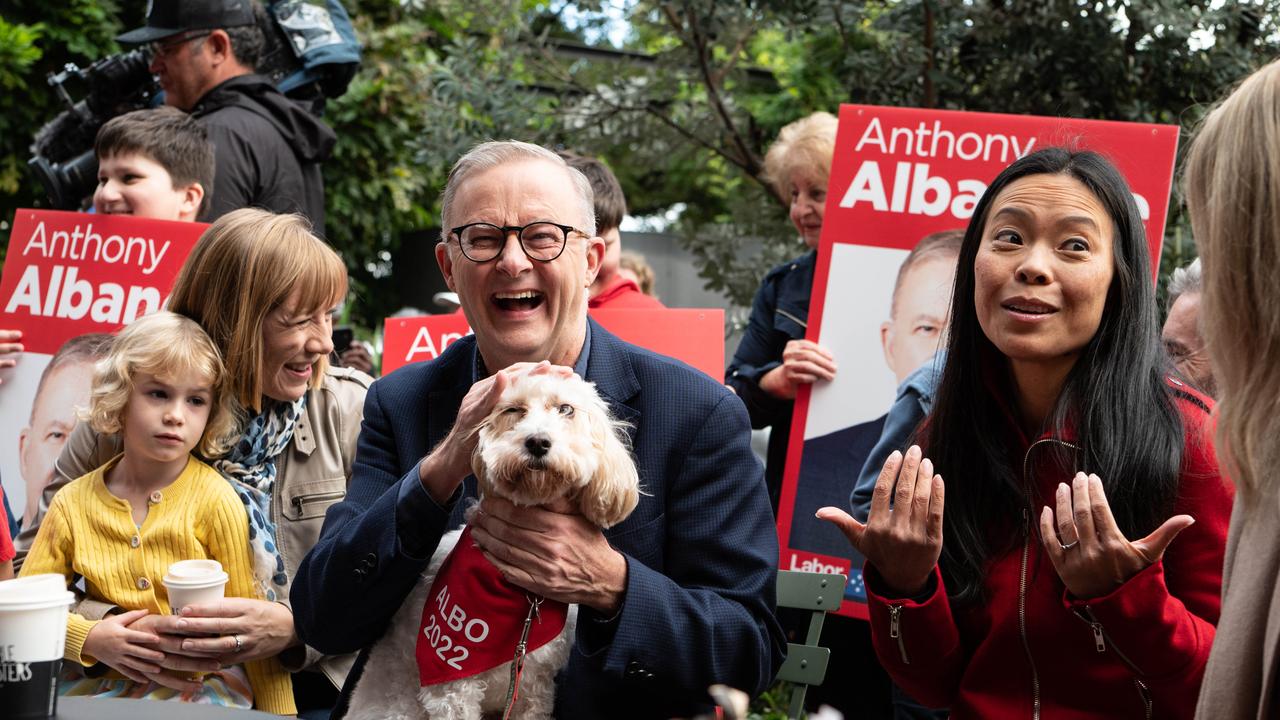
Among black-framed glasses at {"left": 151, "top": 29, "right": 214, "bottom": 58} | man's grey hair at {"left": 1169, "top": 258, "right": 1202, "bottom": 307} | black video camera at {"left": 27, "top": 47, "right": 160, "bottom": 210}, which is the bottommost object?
man's grey hair at {"left": 1169, "top": 258, "right": 1202, "bottom": 307}

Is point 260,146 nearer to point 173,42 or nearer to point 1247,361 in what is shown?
point 173,42

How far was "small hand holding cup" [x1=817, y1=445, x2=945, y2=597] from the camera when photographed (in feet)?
8.38

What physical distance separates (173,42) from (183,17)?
13cm

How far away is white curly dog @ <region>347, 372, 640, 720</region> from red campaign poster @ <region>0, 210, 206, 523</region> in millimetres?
2278

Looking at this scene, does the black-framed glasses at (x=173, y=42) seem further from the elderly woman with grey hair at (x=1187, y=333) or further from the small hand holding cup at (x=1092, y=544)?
the small hand holding cup at (x=1092, y=544)

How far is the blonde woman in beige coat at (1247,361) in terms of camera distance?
1894 mm

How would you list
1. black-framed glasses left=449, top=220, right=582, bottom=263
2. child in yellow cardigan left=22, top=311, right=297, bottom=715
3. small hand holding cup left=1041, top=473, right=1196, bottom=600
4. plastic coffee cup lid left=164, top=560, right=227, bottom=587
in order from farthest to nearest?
child in yellow cardigan left=22, top=311, right=297, bottom=715 → plastic coffee cup lid left=164, top=560, right=227, bottom=587 → black-framed glasses left=449, top=220, right=582, bottom=263 → small hand holding cup left=1041, top=473, right=1196, bottom=600

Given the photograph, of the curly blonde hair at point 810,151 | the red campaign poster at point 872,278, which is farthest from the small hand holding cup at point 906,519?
the curly blonde hair at point 810,151

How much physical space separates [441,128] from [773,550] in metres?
4.82

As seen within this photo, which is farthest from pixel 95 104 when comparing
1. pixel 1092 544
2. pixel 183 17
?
pixel 1092 544

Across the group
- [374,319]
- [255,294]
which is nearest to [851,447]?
[255,294]

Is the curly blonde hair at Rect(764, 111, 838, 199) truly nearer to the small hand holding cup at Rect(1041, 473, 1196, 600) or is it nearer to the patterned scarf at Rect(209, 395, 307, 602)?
the patterned scarf at Rect(209, 395, 307, 602)

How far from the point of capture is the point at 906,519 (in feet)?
8.43

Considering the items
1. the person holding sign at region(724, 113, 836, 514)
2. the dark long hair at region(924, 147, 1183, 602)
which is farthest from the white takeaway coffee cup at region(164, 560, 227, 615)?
the person holding sign at region(724, 113, 836, 514)
